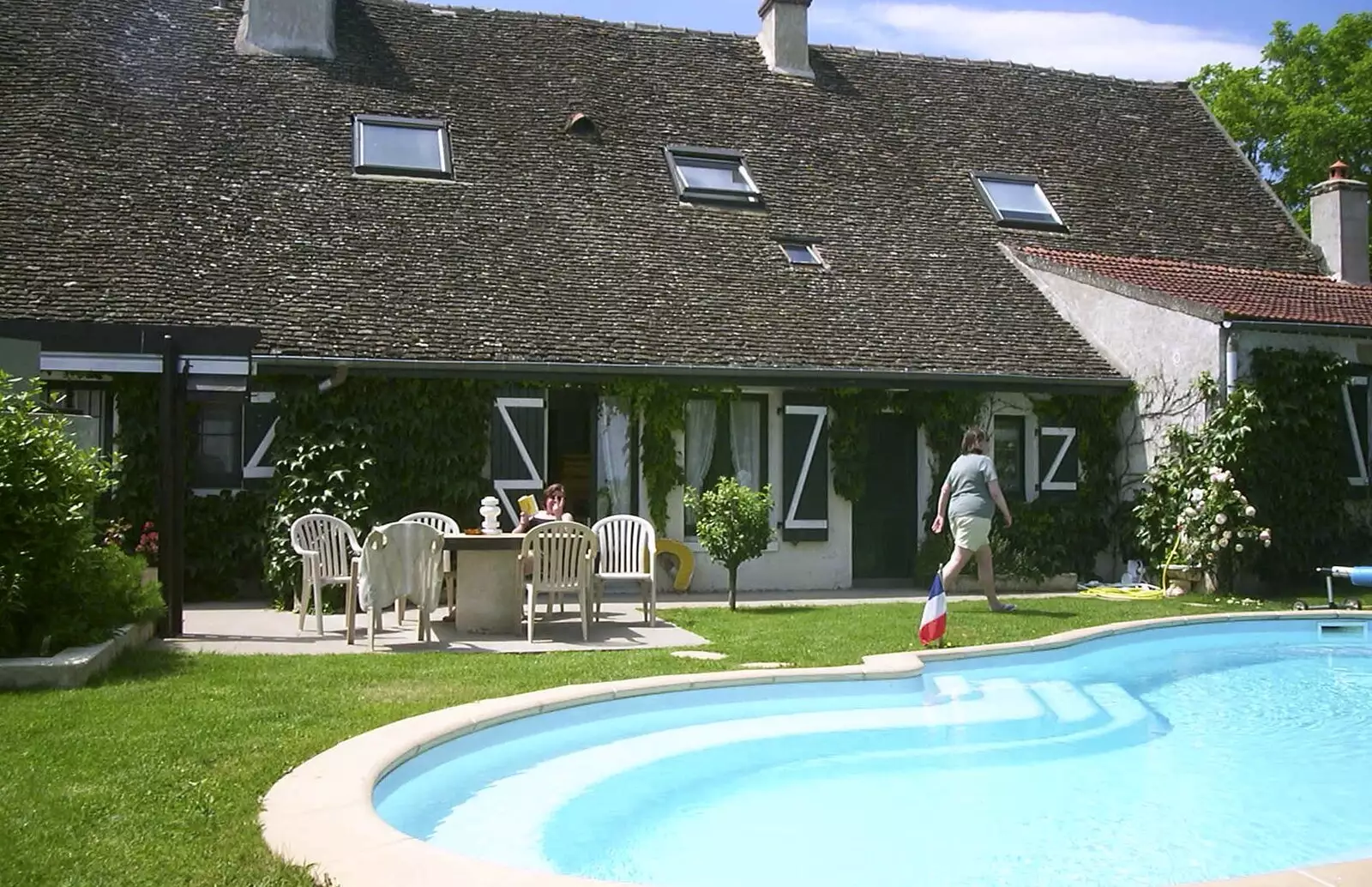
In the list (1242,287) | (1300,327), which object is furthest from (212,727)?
(1242,287)

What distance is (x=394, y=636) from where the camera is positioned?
32.4 ft

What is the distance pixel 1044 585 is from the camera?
14312 mm

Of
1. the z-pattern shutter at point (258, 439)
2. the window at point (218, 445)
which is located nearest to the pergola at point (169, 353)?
the z-pattern shutter at point (258, 439)

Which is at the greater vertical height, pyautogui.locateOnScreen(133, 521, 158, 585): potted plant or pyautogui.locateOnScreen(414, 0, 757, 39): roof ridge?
pyautogui.locateOnScreen(414, 0, 757, 39): roof ridge

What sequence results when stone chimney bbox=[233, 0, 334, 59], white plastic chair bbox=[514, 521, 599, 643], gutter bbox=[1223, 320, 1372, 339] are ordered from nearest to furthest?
white plastic chair bbox=[514, 521, 599, 643] < gutter bbox=[1223, 320, 1372, 339] < stone chimney bbox=[233, 0, 334, 59]

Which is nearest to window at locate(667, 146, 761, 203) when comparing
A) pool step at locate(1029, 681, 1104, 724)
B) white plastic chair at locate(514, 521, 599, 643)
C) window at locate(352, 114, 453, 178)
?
window at locate(352, 114, 453, 178)

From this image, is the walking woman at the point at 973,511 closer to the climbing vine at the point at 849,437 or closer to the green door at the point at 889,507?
the climbing vine at the point at 849,437

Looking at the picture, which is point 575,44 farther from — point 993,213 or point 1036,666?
point 1036,666

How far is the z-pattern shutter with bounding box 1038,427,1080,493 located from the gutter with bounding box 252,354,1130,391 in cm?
60

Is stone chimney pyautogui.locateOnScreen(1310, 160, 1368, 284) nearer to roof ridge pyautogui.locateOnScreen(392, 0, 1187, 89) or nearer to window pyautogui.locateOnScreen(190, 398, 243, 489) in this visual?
roof ridge pyautogui.locateOnScreen(392, 0, 1187, 89)

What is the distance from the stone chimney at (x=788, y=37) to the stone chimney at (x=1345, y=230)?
782 cm

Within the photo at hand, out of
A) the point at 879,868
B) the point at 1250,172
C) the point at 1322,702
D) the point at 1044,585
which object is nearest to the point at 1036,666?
the point at 1322,702

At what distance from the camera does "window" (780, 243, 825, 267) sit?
1587 cm

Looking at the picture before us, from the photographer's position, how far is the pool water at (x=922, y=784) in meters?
4.96
